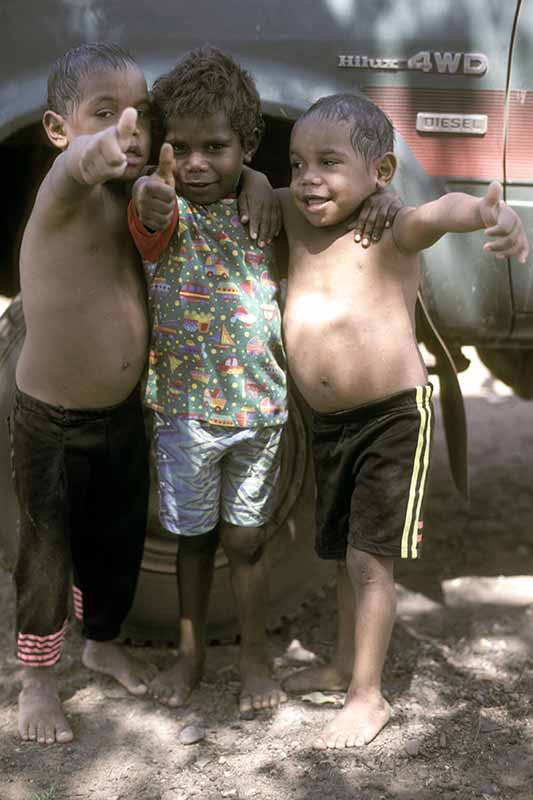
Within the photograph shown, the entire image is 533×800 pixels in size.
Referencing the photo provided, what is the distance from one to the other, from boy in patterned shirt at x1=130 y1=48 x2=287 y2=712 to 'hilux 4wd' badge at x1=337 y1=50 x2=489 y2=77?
390 mm

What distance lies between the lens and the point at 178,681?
3213mm

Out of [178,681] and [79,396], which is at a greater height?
[79,396]

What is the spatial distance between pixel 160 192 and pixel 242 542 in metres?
1.08

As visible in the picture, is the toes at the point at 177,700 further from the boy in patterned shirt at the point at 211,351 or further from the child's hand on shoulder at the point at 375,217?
the child's hand on shoulder at the point at 375,217

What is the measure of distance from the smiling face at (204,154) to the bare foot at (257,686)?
1.38 meters

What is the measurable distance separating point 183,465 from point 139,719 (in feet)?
2.50

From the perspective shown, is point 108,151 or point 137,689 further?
point 137,689

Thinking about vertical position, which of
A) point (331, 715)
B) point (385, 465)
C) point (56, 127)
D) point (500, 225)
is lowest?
point (331, 715)

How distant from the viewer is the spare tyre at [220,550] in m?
3.29

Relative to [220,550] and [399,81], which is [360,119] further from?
[220,550]

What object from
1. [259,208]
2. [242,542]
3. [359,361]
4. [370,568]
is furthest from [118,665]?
[259,208]

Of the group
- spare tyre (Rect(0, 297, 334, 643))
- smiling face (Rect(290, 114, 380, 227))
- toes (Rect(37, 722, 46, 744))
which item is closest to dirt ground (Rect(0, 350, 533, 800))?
toes (Rect(37, 722, 46, 744))

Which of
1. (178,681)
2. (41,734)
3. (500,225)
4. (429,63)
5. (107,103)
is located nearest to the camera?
(500,225)

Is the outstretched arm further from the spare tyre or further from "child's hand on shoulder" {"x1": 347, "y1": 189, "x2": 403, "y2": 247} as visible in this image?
the spare tyre
